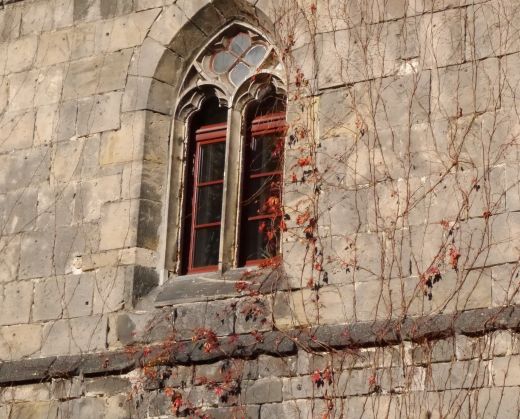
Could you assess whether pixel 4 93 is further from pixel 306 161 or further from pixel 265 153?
pixel 306 161

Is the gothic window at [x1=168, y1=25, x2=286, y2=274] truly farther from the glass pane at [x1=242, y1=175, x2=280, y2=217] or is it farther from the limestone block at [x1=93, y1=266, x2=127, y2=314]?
the limestone block at [x1=93, y1=266, x2=127, y2=314]

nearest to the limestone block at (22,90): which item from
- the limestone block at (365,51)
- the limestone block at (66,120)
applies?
the limestone block at (66,120)

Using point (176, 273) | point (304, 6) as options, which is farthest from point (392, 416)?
point (304, 6)

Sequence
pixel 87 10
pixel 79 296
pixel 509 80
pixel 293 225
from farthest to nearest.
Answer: pixel 87 10 < pixel 79 296 < pixel 293 225 < pixel 509 80

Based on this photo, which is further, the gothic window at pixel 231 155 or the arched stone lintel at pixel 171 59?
the arched stone lintel at pixel 171 59

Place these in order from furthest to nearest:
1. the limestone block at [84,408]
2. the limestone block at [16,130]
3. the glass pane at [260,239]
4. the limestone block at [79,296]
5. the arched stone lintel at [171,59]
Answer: the limestone block at [16,130] < the arched stone lintel at [171,59] < the limestone block at [79,296] < the glass pane at [260,239] < the limestone block at [84,408]

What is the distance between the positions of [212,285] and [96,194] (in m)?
1.20

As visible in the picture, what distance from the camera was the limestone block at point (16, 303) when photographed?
10.8 meters

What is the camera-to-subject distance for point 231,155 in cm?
1066

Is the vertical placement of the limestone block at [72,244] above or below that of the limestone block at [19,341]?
above

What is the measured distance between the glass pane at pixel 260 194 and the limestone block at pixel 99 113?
44.2 inches

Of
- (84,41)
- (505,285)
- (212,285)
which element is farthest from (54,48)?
(505,285)

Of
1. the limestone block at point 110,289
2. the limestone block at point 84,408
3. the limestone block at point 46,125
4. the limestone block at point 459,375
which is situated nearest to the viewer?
the limestone block at point 459,375

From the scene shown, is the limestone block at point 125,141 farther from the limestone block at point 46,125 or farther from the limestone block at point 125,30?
the limestone block at point 125,30
